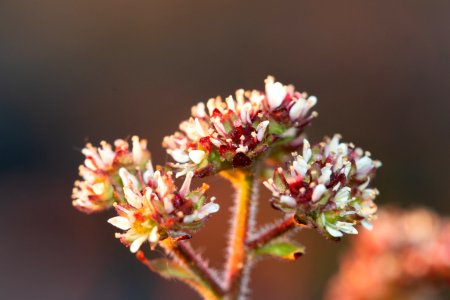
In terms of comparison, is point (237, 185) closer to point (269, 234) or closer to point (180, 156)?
point (269, 234)

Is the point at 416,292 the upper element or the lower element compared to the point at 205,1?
lower

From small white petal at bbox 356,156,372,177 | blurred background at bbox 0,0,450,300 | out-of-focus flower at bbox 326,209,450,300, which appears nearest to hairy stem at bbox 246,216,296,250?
small white petal at bbox 356,156,372,177

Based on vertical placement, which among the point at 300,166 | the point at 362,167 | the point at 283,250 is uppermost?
the point at 300,166

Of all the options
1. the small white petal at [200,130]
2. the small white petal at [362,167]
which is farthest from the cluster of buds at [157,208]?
the small white petal at [362,167]

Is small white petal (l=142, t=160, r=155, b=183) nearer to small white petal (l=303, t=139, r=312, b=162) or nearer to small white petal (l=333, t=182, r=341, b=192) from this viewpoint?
small white petal (l=303, t=139, r=312, b=162)

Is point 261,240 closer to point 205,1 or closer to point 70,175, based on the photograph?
point 70,175

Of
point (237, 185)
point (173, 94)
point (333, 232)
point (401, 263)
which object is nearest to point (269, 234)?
point (237, 185)

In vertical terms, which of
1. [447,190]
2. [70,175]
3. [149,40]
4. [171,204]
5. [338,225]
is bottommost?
[447,190]

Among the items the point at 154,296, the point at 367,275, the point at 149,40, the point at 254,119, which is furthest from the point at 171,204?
the point at 149,40
